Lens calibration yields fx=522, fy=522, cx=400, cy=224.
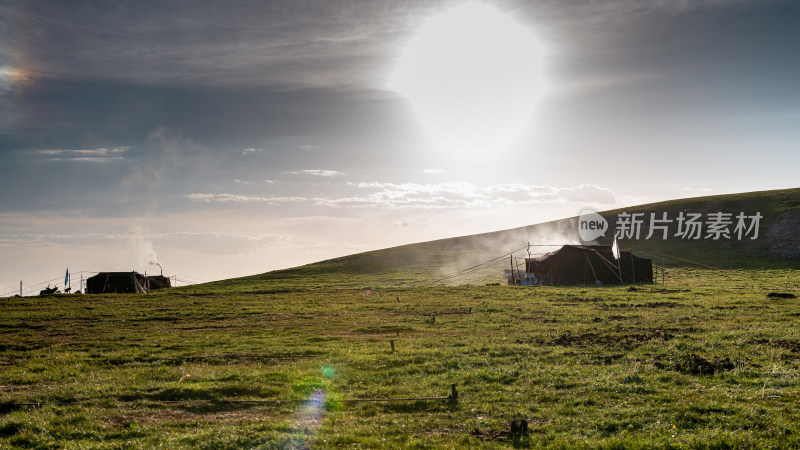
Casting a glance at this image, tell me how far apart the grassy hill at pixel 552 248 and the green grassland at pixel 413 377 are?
48334 mm

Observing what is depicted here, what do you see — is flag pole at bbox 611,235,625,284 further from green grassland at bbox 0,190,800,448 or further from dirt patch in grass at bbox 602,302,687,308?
green grassland at bbox 0,190,800,448

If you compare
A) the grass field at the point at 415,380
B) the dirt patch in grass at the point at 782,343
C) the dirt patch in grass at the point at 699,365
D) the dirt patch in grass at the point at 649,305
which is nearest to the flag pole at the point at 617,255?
the dirt patch in grass at the point at 649,305

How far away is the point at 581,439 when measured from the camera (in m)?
12.0

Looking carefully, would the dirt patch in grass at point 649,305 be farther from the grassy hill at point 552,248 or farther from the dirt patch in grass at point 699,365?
the grassy hill at point 552,248

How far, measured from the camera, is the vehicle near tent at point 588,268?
6925 centimetres

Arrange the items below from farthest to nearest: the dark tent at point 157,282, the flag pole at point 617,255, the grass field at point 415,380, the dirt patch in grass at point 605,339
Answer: the dark tent at point 157,282 → the flag pole at point 617,255 → the dirt patch in grass at point 605,339 → the grass field at point 415,380

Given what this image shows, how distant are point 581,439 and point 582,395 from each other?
13.2 feet

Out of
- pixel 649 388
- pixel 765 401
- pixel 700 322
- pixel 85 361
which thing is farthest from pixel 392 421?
pixel 700 322

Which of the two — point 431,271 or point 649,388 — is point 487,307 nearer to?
point 649,388

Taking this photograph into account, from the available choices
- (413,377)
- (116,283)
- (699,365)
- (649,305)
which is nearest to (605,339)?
(699,365)

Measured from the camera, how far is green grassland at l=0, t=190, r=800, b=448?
1264cm

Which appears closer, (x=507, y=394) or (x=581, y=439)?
(x=581, y=439)

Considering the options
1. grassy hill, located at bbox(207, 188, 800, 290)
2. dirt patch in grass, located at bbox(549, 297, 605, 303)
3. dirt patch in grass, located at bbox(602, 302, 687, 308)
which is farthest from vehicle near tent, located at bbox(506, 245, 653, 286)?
dirt patch in grass, located at bbox(602, 302, 687, 308)

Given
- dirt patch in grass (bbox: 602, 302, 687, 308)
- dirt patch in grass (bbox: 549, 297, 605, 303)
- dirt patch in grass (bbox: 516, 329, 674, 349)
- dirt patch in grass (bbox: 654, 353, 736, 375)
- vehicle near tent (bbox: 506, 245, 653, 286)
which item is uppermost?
vehicle near tent (bbox: 506, 245, 653, 286)
